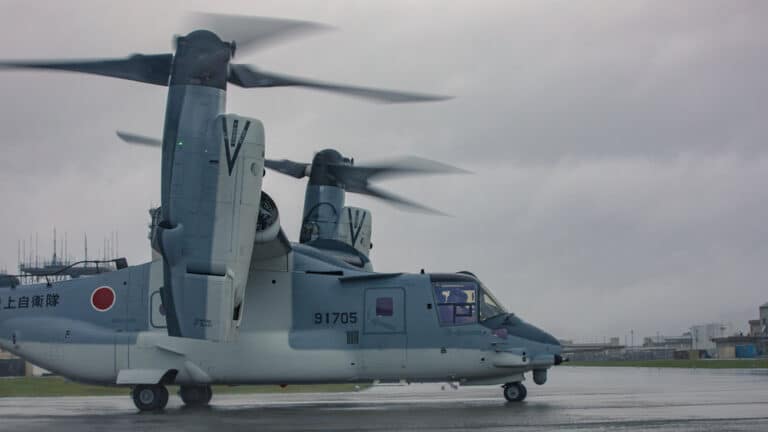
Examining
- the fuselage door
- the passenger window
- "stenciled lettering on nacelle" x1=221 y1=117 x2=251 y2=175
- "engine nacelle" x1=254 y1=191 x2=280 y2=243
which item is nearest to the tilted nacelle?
"stenciled lettering on nacelle" x1=221 y1=117 x2=251 y2=175

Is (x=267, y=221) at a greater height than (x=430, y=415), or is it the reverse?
(x=267, y=221)

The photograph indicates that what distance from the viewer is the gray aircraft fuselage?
2403 cm

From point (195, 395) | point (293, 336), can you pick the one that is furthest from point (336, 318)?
point (195, 395)

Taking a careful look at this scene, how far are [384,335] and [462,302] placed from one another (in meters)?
2.16

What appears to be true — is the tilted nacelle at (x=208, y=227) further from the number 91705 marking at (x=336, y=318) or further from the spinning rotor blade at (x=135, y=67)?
the number 91705 marking at (x=336, y=318)

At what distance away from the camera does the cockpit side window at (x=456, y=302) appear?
24.4 meters

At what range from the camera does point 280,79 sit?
2183cm

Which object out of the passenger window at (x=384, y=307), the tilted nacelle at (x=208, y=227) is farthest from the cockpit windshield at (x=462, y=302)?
the tilted nacelle at (x=208, y=227)

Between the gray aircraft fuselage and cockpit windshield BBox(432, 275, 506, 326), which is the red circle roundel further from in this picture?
cockpit windshield BBox(432, 275, 506, 326)

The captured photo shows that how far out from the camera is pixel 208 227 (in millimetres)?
20094

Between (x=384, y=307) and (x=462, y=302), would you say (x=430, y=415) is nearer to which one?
(x=384, y=307)

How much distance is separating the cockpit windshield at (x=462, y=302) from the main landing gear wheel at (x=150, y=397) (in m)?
7.14

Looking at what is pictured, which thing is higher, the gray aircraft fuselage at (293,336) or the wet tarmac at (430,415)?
the gray aircraft fuselage at (293,336)

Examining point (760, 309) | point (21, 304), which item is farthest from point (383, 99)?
point (760, 309)
